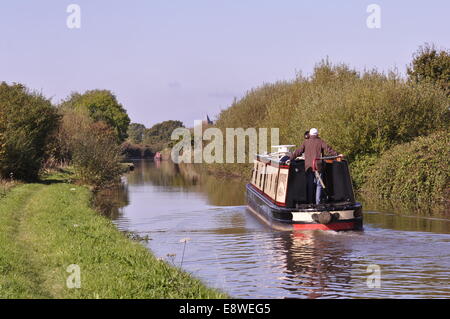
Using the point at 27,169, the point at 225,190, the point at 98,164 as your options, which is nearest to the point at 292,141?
the point at 225,190

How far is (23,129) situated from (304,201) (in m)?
18.0

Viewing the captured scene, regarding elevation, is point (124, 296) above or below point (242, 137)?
below

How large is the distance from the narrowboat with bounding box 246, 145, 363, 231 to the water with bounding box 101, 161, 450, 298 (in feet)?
1.03

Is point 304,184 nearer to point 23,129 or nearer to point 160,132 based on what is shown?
point 23,129

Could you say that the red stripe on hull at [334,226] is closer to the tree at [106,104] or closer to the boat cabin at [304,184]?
the boat cabin at [304,184]

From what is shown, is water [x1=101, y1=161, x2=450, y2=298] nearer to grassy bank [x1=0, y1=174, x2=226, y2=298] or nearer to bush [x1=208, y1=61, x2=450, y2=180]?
grassy bank [x1=0, y1=174, x2=226, y2=298]

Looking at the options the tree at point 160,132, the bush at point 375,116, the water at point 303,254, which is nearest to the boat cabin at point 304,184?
the water at point 303,254

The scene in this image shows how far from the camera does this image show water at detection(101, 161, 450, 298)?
1060 cm

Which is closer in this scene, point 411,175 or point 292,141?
point 411,175

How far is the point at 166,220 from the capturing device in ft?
67.9
